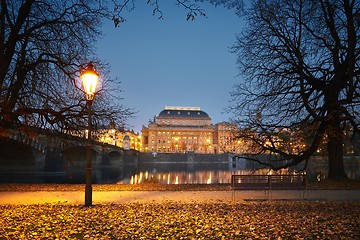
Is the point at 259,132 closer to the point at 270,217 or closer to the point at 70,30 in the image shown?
the point at 270,217

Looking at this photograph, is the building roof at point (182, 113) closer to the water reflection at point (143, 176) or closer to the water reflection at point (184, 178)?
the water reflection at point (143, 176)

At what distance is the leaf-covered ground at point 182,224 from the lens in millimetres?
6574

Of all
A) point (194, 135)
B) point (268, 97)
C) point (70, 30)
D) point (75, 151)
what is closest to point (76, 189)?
point (70, 30)

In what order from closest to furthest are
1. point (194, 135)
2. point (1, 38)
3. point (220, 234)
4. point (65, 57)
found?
point (220, 234), point (1, 38), point (65, 57), point (194, 135)

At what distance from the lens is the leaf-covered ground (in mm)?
6574

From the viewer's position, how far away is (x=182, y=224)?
762 centimetres

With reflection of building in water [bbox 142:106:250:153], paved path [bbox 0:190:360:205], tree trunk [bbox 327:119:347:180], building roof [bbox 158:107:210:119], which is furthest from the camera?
building roof [bbox 158:107:210:119]

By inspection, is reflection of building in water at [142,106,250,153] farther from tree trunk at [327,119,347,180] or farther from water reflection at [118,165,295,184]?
tree trunk at [327,119,347,180]

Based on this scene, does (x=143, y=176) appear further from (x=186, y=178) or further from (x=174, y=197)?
(x=174, y=197)

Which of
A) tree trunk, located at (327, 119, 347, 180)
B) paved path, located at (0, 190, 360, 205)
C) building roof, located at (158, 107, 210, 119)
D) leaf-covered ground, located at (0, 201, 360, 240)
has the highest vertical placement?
building roof, located at (158, 107, 210, 119)

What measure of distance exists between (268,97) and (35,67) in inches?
499

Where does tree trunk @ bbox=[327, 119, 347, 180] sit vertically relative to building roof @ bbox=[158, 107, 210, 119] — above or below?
below

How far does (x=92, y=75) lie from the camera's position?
11.0m

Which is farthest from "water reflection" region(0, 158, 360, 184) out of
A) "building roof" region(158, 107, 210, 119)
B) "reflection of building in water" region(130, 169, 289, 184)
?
"building roof" region(158, 107, 210, 119)
